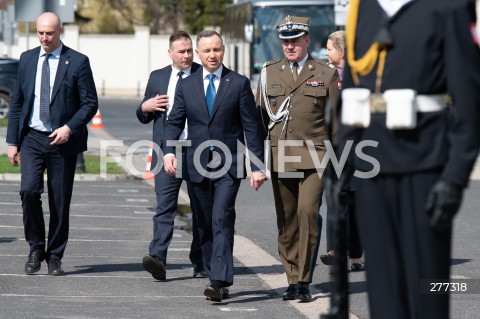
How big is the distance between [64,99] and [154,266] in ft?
4.97

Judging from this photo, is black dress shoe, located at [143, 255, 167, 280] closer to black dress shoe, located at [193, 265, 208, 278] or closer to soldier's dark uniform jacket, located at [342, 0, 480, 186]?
black dress shoe, located at [193, 265, 208, 278]

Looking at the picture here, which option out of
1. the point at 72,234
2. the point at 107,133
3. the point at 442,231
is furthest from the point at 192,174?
the point at 107,133

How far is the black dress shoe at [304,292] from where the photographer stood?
28.4 feet

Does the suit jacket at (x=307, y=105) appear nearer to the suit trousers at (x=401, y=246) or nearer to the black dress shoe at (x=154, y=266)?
the black dress shoe at (x=154, y=266)

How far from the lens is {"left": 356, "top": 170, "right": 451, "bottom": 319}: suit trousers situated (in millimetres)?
4500

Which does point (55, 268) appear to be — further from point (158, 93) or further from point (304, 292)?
point (304, 292)

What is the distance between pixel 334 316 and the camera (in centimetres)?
457

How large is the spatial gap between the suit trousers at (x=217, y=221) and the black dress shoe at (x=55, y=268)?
1245 millimetres

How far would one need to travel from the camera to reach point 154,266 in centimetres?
945

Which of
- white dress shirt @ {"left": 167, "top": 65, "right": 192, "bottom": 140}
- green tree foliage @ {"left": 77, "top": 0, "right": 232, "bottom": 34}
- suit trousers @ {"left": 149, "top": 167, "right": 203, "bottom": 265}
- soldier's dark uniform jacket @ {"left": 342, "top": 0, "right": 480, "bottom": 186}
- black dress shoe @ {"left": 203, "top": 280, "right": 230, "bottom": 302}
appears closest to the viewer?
soldier's dark uniform jacket @ {"left": 342, "top": 0, "right": 480, "bottom": 186}

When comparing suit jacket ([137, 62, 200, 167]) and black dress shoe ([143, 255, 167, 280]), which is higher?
suit jacket ([137, 62, 200, 167])

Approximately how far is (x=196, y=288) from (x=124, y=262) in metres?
1.51

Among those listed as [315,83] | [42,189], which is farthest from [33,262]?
[315,83]

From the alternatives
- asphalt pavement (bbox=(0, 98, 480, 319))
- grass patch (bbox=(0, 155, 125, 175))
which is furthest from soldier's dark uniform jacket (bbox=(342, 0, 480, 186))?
grass patch (bbox=(0, 155, 125, 175))
